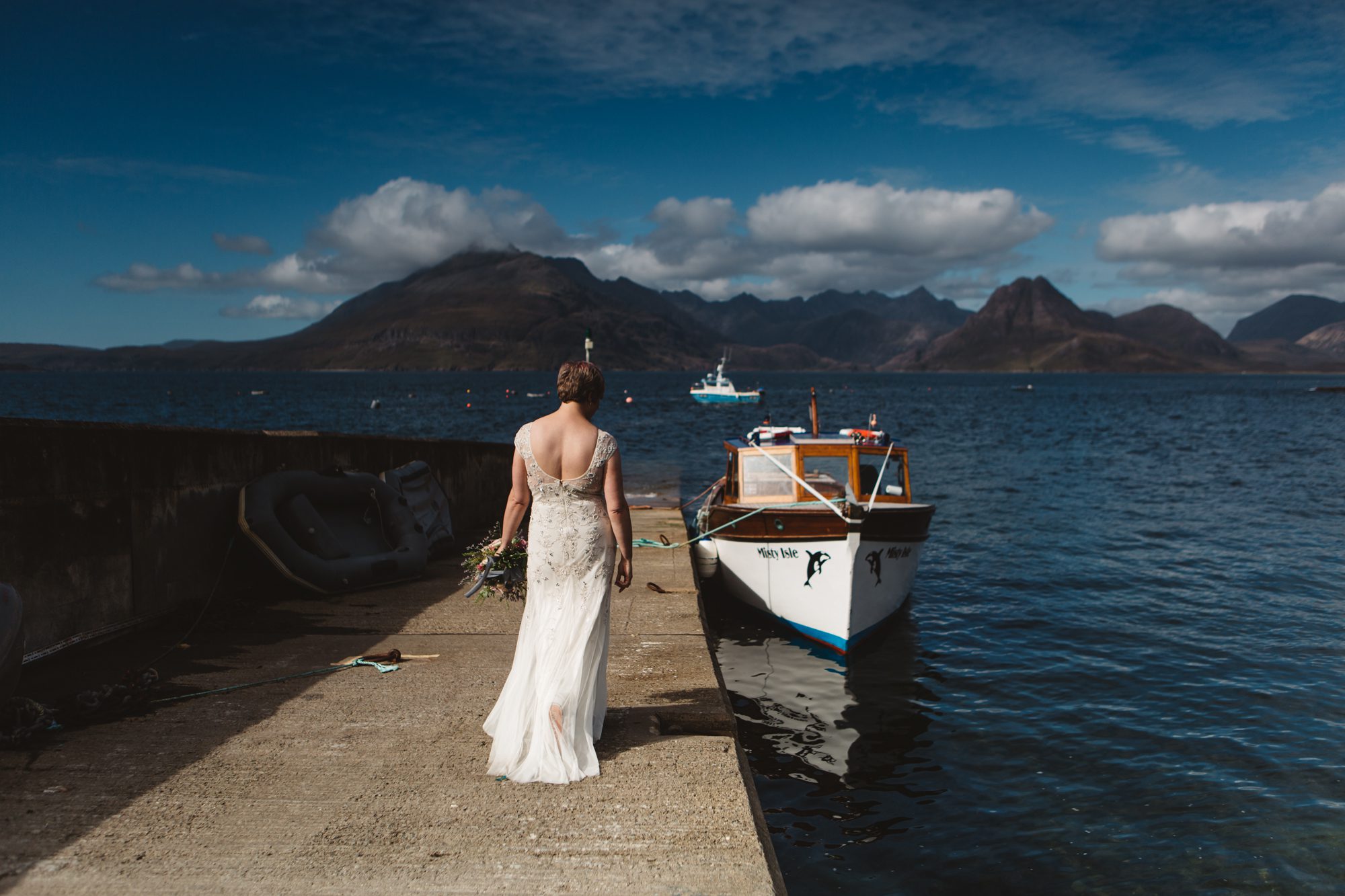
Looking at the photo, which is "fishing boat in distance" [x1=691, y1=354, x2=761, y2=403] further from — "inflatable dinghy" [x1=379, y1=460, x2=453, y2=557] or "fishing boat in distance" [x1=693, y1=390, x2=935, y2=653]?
"inflatable dinghy" [x1=379, y1=460, x2=453, y2=557]

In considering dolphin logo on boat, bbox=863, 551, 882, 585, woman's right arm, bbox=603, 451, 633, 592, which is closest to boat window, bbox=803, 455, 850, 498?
dolphin logo on boat, bbox=863, 551, 882, 585

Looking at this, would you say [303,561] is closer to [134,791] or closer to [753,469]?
[134,791]

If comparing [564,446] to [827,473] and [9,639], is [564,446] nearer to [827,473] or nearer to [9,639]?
[9,639]

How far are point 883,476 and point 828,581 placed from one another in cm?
276

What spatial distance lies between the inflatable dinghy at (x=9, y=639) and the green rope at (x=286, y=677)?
0.98m

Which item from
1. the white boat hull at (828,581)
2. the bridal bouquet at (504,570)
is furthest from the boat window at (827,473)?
the bridal bouquet at (504,570)

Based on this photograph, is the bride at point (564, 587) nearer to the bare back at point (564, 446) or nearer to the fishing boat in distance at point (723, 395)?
the bare back at point (564, 446)

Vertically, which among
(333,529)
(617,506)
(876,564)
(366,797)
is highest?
(617,506)

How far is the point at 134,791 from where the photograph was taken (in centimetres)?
420

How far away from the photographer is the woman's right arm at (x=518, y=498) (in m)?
4.56

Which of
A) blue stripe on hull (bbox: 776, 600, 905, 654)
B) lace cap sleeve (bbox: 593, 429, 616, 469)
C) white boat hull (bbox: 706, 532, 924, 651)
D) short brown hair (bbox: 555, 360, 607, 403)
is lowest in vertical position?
blue stripe on hull (bbox: 776, 600, 905, 654)

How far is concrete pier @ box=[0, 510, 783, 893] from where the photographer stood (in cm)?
355

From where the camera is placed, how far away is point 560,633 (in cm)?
448

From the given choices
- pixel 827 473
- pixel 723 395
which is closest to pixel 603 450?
pixel 827 473
